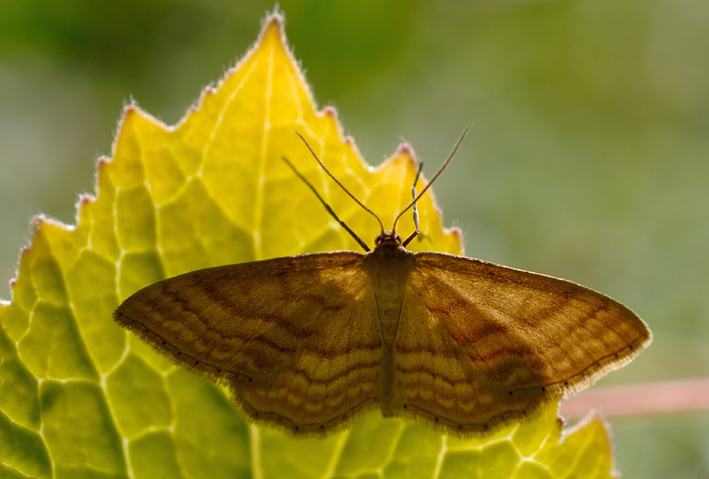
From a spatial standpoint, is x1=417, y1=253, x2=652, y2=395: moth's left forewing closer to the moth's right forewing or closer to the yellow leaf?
the yellow leaf

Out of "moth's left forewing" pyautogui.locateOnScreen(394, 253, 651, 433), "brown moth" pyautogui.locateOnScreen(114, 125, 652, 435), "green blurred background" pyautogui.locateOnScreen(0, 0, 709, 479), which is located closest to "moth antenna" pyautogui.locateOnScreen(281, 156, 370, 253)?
"brown moth" pyautogui.locateOnScreen(114, 125, 652, 435)

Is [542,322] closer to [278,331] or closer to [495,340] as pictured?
[495,340]

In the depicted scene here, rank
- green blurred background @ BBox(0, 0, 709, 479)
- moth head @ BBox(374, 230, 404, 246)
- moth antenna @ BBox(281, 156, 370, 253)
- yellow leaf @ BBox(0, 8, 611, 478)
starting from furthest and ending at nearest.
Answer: green blurred background @ BBox(0, 0, 709, 479) < moth head @ BBox(374, 230, 404, 246) < moth antenna @ BBox(281, 156, 370, 253) < yellow leaf @ BBox(0, 8, 611, 478)

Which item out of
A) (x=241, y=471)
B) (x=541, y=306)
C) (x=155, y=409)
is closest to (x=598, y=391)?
(x=541, y=306)

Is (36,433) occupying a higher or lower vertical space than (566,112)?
lower

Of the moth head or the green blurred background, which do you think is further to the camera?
the green blurred background

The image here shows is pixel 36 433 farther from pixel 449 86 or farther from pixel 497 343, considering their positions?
pixel 449 86
